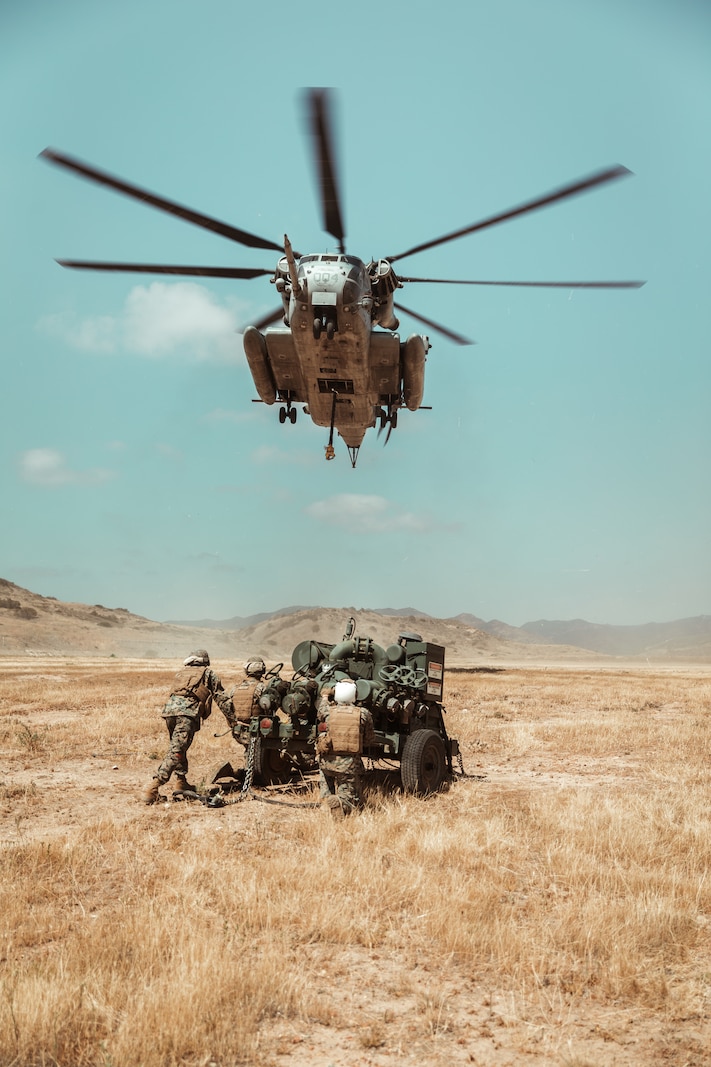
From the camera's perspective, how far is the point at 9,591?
100750 millimetres

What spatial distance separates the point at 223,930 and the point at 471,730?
11.8 metres

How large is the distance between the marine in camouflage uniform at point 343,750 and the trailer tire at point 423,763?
34.6 inches

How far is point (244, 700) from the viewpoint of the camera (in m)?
9.66

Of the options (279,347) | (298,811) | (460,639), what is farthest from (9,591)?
(298,811)

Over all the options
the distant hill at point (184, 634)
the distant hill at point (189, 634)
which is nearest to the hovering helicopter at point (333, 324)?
the distant hill at point (189, 634)

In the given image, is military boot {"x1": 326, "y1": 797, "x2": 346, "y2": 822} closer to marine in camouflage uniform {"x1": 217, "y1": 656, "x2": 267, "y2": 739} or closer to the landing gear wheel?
the landing gear wheel

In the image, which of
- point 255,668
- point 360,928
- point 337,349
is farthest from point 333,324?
point 360,928

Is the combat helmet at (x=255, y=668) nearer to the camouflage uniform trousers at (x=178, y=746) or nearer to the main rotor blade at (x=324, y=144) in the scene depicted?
the camouflage uniform trousers at (x=178, y=746)

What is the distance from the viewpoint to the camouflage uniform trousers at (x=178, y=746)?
9062 millimetres

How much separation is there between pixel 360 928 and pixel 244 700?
4856 mm

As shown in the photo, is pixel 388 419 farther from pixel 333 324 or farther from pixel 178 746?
pixel 178 746

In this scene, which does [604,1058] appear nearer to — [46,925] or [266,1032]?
[266,1032]

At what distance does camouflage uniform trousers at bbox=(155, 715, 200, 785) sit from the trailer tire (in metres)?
2.69

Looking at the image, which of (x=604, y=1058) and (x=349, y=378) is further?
(x=349, y=378)
